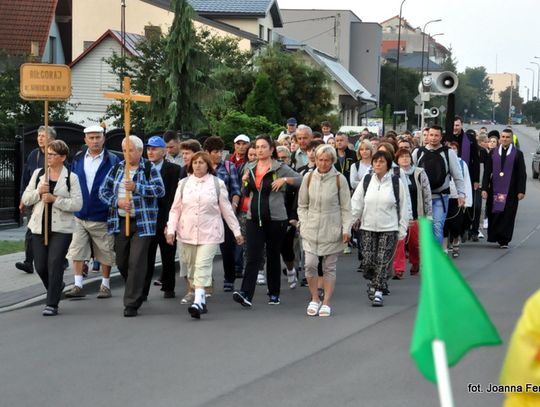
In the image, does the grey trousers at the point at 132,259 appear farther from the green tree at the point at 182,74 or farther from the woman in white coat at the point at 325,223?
the green tree at the point at 182,74

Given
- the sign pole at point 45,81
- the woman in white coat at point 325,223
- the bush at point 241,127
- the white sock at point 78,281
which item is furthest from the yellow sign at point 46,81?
the bush at point 241,127

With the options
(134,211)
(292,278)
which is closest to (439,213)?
(292,278)

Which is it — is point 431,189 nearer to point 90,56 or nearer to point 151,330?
point 151,330

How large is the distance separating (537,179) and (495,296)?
36.8 m

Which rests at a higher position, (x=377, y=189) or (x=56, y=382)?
(x=377, y=189)

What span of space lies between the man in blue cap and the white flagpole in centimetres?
870

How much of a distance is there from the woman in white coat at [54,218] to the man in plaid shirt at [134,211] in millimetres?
388

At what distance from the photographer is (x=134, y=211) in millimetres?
10750

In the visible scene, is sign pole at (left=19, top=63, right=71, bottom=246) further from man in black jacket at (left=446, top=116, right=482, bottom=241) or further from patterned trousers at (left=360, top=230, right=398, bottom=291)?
man in black jacket at (left=446, top=116, right=482, bottom=241)

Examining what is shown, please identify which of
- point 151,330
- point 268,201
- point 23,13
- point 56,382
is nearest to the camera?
point 56,382

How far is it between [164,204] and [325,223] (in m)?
2.04

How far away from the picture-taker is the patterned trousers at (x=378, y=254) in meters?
11.4

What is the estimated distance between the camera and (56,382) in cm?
750

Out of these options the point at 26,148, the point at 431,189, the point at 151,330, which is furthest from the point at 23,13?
the point at 151,330
